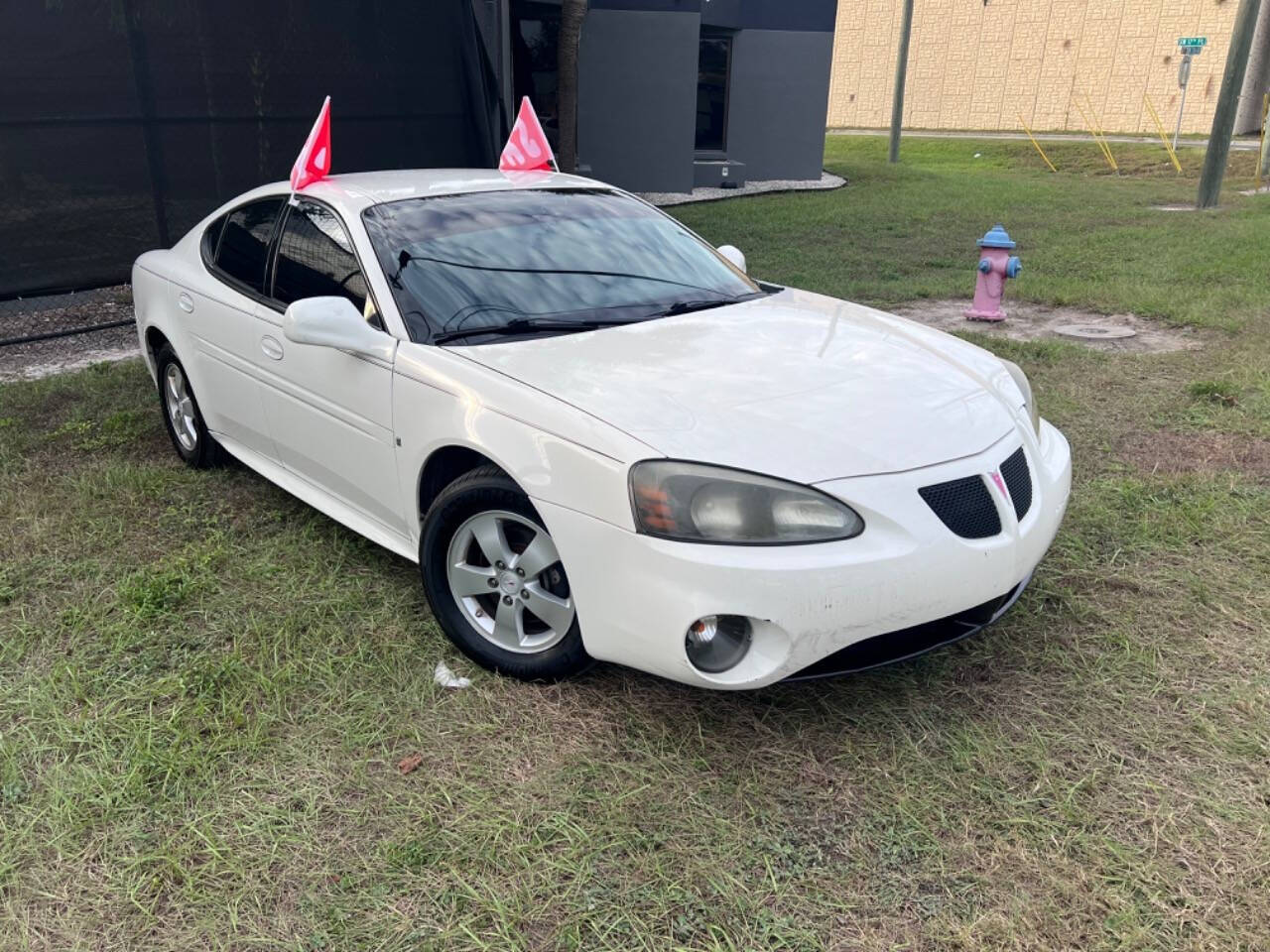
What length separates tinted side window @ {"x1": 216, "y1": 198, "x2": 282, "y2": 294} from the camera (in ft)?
13.5

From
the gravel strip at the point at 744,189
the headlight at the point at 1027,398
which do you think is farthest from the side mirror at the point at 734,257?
the gravel strip at the point at 744,189

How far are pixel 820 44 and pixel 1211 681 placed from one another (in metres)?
18.7

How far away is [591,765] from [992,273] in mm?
6126

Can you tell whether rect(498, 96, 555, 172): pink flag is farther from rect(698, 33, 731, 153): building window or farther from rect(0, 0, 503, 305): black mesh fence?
rect(698, 33, 731, 153): building window

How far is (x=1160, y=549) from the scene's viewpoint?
385 centimetres

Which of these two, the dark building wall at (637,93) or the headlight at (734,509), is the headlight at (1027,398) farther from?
the dark building wall at (637,93)

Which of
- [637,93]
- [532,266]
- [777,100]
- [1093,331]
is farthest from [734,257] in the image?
[777,100]

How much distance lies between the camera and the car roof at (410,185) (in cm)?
381

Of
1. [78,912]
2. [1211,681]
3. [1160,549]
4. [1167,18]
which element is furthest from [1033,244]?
[1167,18]

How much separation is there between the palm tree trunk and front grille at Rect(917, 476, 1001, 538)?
1017 centimetres

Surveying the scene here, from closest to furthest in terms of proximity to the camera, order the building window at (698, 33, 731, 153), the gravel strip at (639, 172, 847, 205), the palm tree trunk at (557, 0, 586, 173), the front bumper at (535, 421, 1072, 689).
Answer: the front bumper at (535, 421, 1072, 689) < the palm tree trunk at (557, 0, 586, 173) < the gravel strip at (639, 172, 847, 205) < the building window at (698, 33, 731, 153)

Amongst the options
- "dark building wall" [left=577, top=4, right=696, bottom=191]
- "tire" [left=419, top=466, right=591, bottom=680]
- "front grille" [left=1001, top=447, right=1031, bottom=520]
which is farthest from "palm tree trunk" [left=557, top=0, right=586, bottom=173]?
"front grille" [left=1001, top=447, right=1031, bottom=520]

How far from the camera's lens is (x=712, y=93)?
18906 mm

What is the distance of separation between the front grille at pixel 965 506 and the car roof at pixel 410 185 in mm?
2234
